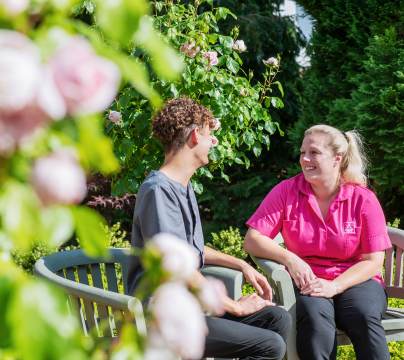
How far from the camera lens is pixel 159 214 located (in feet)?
8.79

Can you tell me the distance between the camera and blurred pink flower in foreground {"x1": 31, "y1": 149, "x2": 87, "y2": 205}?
785 mm

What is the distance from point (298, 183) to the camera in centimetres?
364

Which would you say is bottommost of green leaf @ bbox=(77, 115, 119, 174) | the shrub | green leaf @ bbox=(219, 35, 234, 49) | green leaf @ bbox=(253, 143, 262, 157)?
the shrub

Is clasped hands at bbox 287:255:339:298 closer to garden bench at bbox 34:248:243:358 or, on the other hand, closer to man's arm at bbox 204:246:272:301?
man's arm at bbox 204:246:272:301

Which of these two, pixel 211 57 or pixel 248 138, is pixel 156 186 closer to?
pixel 211 57

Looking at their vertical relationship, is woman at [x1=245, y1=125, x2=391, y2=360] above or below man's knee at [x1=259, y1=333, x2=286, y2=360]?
above

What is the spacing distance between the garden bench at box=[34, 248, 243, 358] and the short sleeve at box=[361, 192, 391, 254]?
0.68 metres

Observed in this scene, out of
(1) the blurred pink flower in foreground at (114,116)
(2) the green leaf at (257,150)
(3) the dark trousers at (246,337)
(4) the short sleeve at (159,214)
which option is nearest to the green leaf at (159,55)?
(4) the short sleeve at (159,214)

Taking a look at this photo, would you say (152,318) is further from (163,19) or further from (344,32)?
(344,32)

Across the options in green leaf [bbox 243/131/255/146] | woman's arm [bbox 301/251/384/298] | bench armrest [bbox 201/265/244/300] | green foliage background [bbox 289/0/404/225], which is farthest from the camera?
green foliage background [bbox 289/0/404/225]

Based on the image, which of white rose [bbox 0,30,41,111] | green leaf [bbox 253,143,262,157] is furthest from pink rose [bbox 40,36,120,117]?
green leaf [bbox 253,143,262,157]

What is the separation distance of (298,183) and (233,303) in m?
0.91

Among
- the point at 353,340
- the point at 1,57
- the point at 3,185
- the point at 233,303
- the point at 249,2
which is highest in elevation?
the point at 249,2

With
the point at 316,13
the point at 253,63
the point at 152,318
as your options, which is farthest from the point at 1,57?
the point at 253,63
